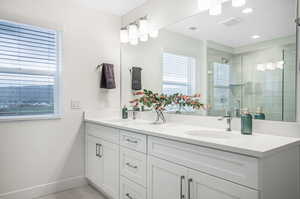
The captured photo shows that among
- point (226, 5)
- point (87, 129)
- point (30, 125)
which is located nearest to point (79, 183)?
point (87, 129)

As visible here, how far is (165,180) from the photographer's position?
1399mm

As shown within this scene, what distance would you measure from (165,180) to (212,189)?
1.26 ft

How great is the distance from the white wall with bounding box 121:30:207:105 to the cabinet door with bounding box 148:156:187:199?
0.83 metres

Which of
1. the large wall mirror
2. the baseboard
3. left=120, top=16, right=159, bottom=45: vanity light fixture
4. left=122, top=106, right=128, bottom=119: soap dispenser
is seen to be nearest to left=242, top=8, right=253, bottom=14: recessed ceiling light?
the large wall mirror

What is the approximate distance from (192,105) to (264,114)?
667 millimetres

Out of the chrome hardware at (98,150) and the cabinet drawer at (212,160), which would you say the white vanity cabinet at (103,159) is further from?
the cabinet drawer at (212,160)

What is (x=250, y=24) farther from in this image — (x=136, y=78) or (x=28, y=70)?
(x=28, y=70)

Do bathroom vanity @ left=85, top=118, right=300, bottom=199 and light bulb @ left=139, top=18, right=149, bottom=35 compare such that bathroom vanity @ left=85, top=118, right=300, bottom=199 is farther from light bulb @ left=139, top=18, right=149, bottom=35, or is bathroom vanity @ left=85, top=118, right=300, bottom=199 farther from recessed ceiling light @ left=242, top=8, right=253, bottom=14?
light bulb @ left=139, top=18, right=149, bottom=35

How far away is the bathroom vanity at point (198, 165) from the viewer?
3.18ft

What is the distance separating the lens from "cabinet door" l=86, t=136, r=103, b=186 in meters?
2.24

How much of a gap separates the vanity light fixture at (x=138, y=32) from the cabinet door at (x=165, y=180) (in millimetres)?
1590

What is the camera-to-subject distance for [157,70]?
2432 mm

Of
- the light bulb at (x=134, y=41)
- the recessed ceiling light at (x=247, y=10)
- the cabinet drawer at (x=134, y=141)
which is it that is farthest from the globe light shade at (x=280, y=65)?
the light bulb at (x=134, y=41)

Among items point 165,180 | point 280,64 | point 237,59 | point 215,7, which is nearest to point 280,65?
point 280,64
